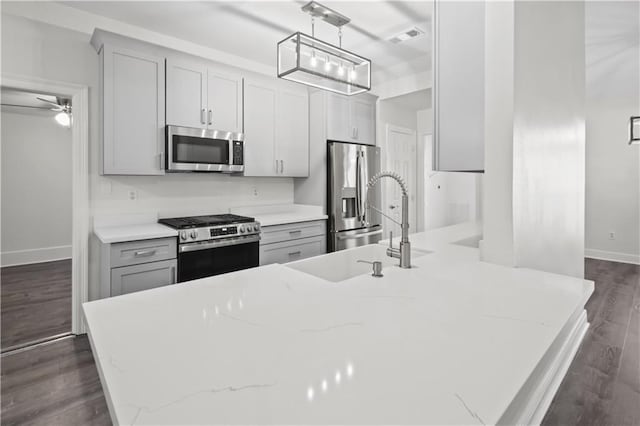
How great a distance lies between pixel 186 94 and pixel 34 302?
2.64 m

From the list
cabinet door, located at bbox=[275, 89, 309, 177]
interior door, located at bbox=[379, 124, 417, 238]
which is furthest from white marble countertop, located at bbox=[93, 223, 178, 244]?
interior door, located at bbox=[379, 124, 417, 238]

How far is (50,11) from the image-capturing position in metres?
2.68

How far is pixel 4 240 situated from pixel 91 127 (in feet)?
11.2

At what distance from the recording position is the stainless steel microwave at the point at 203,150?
9.71ft

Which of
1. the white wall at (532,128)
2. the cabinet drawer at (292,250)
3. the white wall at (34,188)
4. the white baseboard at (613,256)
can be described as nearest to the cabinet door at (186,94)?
the cabinet drawer at (292,250)

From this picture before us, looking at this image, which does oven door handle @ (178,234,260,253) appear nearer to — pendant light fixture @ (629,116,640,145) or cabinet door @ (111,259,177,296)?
cabinet door @ (111,259,177,296)

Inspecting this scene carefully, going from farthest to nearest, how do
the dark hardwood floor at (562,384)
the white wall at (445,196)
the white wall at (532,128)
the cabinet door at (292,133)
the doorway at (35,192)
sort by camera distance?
the white wall at (445,196), the doorway at (35,192), the cabinet door at (292,133), the white wall at (532,128), the dark hardwood floor at (562,384)

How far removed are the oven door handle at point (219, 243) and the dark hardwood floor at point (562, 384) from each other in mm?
994

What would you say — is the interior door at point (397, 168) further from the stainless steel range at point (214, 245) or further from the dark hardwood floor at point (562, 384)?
the dark hardwood floor at point (562, 384)

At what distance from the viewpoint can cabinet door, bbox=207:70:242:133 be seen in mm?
3223

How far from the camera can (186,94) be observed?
3.06 m

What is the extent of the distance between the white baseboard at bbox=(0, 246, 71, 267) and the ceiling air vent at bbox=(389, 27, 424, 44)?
18.3 feet

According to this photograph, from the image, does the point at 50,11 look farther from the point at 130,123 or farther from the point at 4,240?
the point at 4,240

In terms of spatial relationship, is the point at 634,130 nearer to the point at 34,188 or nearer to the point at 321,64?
the point at 321,64
